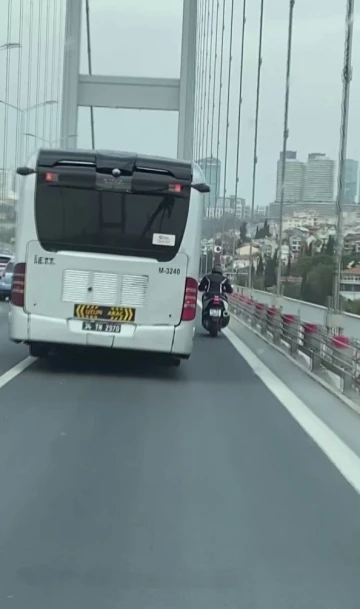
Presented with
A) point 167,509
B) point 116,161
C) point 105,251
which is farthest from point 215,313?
point 167,509

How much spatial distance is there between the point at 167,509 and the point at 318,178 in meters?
17.0

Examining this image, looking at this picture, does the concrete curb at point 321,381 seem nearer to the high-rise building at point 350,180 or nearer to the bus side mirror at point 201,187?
the high-rise building at point 350,180

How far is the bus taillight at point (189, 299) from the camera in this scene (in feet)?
41.5

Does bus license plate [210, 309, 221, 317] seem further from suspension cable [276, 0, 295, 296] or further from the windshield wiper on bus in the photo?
the windshield wiper on bus

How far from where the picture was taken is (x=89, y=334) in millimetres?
12578

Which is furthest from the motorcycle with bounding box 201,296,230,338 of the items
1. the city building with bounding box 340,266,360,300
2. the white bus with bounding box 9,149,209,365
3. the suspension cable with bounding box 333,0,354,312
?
the white bus with bounding box 9,149,209,365

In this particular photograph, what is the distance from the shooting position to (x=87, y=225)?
12.5m

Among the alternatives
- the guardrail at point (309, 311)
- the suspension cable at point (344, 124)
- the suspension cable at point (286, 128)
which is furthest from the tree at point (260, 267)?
the suspension cable at point (344, 124)

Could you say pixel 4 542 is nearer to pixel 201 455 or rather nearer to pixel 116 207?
pixel 201 455

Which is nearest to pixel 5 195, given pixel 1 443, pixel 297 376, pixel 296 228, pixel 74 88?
pixel 74 88

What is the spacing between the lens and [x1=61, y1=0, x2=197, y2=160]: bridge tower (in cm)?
4912

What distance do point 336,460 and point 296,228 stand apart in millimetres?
15531

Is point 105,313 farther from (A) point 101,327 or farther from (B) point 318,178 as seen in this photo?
(B) point 318,178

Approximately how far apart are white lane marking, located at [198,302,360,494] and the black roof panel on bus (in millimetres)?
2627
